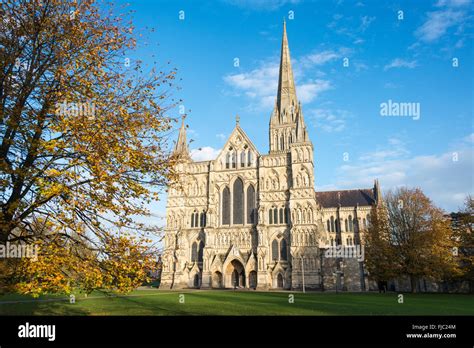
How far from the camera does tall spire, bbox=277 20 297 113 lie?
71.9 meters

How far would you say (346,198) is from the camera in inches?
2795

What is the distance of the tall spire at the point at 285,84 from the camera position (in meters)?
71.9

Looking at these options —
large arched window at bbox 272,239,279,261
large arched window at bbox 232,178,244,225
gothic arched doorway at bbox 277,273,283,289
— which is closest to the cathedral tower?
large arched window at bbox 232,178,244,225

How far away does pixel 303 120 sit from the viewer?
53.9 m

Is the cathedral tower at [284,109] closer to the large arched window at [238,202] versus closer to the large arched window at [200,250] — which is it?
the large arched window at [238,202]

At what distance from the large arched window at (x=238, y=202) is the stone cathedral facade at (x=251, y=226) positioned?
15 centimetres

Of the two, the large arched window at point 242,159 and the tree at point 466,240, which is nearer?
the tree at point 466,240

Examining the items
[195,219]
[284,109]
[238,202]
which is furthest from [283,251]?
[284,109]

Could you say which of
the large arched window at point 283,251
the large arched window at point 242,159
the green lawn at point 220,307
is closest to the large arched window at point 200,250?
the large arched window at point 283,251

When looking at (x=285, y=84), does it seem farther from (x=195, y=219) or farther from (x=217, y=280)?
(x=217, y=280)

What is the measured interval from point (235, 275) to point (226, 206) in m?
9.96

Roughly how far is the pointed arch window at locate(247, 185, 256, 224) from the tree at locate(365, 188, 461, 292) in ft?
51.7
